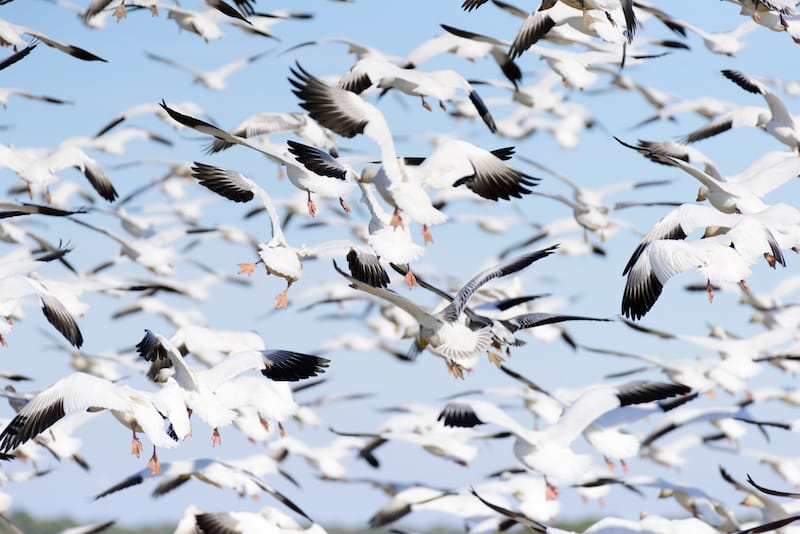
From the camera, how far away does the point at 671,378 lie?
15.8 metres

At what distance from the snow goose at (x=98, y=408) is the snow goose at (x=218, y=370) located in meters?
0.17

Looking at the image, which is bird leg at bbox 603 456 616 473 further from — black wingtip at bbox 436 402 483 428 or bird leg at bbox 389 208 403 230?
bird leg at bbox 389 208 403 230

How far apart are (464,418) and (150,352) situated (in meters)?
3.15

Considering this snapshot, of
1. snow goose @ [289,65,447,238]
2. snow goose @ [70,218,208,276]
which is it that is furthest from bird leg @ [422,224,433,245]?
snow goose @ [70,218,208,276]

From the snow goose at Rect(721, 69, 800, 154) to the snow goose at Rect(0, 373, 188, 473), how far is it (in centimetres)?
709

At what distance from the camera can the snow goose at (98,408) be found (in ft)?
27.6

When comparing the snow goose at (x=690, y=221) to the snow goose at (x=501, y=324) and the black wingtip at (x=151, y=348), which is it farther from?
the black wingtip at (x=151, y=348)

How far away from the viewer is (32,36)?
39.5 feet

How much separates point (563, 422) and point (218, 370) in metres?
3.32

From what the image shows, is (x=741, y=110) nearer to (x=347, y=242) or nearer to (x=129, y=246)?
(x=347, y=242)

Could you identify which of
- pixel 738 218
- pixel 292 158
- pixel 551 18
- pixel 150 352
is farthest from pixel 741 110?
pixel 150 352

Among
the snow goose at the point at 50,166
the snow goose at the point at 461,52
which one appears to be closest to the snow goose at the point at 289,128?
the snow goose at the point at 461,52

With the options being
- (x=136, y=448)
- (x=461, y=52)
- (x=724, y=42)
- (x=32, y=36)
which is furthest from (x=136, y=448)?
(x=724, y=42)

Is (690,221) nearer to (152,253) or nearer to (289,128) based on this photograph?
(289,128)
